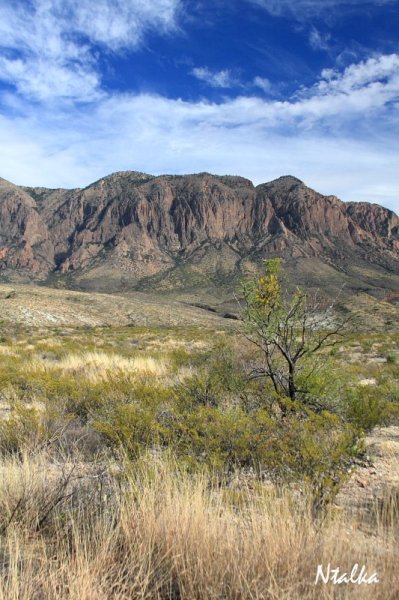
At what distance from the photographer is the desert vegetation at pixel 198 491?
102 inches

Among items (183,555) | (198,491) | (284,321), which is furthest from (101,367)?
(183,555)

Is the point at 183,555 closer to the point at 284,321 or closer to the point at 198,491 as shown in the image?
the point at 198,491

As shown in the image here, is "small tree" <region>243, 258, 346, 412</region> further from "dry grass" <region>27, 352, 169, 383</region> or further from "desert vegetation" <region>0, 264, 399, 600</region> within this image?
"dry grass" <region>27, 352, 169, 383</region>

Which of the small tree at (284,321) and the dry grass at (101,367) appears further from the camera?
the dry grass at (101,367)

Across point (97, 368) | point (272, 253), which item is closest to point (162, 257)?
point (272, 253)

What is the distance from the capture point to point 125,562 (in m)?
2.80

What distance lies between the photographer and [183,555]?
275cm

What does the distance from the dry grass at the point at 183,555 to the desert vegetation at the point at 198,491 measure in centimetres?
1

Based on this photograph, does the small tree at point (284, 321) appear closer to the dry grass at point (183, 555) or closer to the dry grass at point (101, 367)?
the dry grass at point (183, 555)

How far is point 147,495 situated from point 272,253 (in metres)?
169

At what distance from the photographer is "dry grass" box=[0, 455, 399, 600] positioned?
2.43 meters

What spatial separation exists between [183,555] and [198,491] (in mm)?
540

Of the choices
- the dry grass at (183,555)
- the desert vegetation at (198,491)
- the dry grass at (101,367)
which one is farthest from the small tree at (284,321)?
the dry grass at (101,367)

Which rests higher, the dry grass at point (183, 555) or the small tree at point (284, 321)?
the small tree at point (284, 321)
